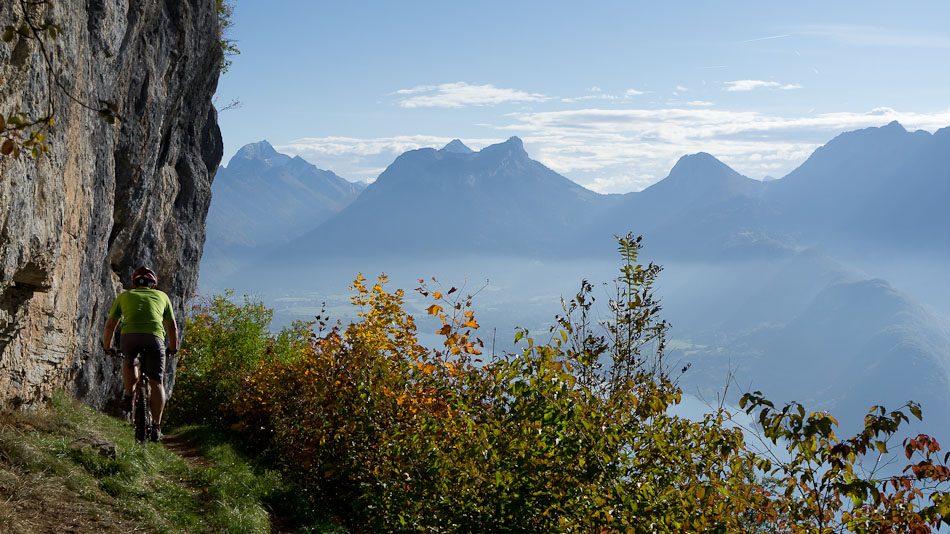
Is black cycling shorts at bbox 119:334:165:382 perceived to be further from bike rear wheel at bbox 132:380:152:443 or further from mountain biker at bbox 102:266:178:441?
bike rear wheel at bbox 132:380:152:443

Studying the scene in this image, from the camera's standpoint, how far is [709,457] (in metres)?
5.58

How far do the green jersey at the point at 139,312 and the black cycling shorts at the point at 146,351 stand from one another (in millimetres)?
69

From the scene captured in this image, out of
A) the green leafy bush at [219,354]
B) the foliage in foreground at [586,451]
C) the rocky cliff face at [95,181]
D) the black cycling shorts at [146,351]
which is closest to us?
the foliage in foreground at [586,451]

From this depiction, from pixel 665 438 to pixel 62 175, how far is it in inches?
283

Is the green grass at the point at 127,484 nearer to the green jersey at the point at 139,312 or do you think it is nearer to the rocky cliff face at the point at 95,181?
the rocky cliff face at the point at 95,181

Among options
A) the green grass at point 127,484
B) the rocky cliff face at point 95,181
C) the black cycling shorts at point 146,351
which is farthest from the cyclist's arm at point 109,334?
the green grass at point 127,484

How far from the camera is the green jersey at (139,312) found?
332 inches

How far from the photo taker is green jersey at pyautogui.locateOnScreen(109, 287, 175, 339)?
8438mm

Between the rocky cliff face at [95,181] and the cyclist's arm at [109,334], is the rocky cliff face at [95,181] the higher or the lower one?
the higher one

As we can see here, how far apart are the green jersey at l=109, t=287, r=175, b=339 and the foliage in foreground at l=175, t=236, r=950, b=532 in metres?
2.48

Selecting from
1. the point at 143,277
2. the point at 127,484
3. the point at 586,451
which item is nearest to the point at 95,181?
the point at 143,277

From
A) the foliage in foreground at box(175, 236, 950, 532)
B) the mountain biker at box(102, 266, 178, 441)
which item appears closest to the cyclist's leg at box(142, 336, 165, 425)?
the mountain biker at box(102, 266, 178, 441)

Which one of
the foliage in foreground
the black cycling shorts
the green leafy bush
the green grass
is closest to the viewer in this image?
the foliage in foreground

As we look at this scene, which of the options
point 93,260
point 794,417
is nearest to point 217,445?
point 93,260
